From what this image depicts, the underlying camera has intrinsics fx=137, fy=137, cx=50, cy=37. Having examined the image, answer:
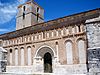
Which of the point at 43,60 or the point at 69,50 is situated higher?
the point at 69,50

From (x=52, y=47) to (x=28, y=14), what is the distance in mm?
10672

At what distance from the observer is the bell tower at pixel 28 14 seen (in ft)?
70.8

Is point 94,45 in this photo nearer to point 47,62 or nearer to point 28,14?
point 47,62

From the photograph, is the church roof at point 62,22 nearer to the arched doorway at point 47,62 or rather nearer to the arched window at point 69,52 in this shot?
the arched window at point 69,52

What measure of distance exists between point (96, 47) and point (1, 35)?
569 inches

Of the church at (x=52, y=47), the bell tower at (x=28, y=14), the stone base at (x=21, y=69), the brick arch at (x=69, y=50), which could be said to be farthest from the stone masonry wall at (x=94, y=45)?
the bell tower at (x=28, y=14)

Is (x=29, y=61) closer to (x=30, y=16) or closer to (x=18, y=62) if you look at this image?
(x=18, y=62)

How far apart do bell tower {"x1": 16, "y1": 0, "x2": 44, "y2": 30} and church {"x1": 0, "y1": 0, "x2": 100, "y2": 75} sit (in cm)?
545

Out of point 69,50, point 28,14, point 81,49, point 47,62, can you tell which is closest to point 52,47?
point 69,50

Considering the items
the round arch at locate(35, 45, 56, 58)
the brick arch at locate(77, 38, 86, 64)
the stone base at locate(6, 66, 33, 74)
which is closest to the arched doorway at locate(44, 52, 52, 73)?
the round arch at locate(35, 45, 56, 58)

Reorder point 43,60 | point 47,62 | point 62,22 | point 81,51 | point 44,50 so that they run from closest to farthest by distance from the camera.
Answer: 1. point 81,51
2. point 62,22
3. point 44,50
4. point 47,62
5. point 43,60

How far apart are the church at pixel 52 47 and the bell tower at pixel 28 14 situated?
545 cm

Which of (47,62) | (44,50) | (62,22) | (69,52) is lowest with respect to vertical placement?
(47,62)

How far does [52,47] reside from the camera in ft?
41.6
